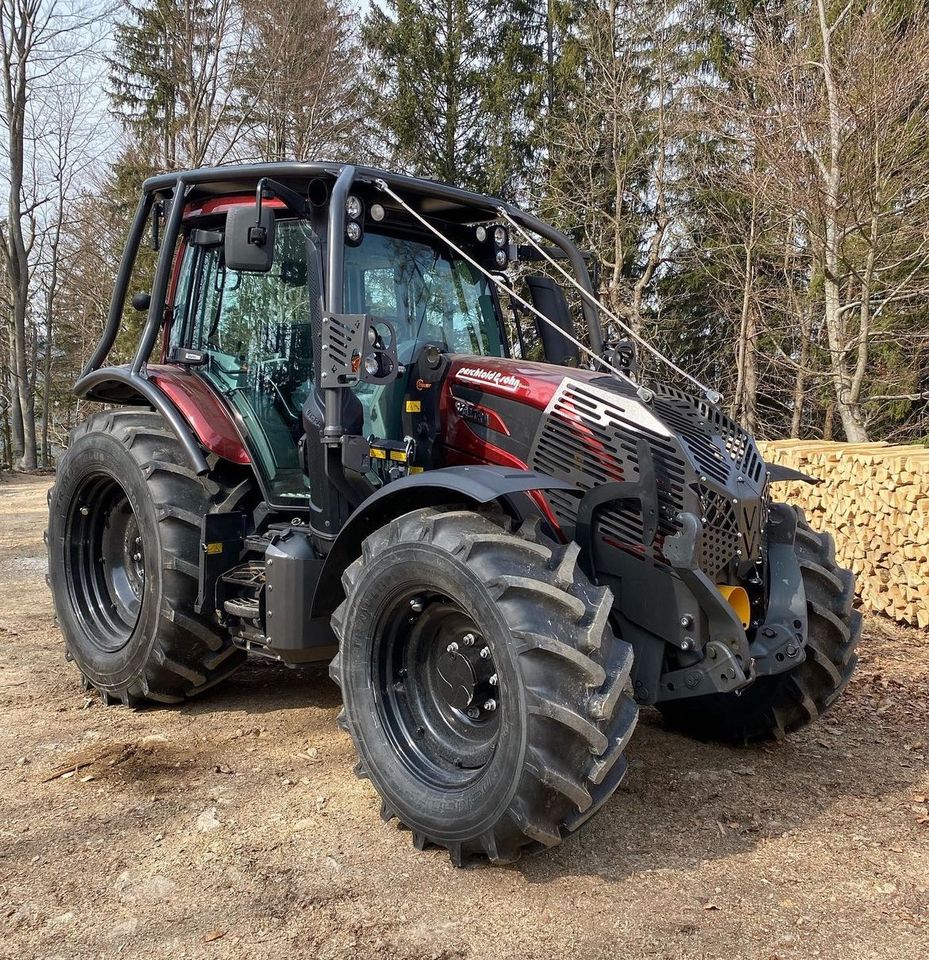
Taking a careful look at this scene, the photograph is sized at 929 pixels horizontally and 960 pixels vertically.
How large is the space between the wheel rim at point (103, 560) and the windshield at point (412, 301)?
6.09 ft

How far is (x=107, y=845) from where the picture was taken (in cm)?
328

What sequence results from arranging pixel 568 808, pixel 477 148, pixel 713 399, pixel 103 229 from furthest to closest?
1. pixel 103 229
2. pixel 477 148
3. pixel 713 399
4. pixel 568 808

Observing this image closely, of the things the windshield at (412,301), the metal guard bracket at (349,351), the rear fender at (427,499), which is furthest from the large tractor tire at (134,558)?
the metal guard bracket at (349,351)

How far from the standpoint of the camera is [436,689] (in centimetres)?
349

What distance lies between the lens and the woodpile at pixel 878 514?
6.99 metres

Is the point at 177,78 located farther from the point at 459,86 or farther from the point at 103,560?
the point at 103,560

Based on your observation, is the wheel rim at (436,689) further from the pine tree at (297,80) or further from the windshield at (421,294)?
the pine tree at (297,80)

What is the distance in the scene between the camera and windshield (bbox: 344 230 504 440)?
4.03m

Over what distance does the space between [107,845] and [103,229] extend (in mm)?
23944

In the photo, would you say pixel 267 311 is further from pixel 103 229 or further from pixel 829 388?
pixel 103 229


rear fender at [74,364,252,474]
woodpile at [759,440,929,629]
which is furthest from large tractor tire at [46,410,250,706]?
woodpile at [759,440,929,629]

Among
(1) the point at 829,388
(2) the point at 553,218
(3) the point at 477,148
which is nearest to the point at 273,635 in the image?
(1) the point at 829,388

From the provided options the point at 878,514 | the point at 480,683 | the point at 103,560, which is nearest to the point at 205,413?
the point at 103,560

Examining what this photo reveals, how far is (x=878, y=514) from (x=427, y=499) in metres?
5.23
